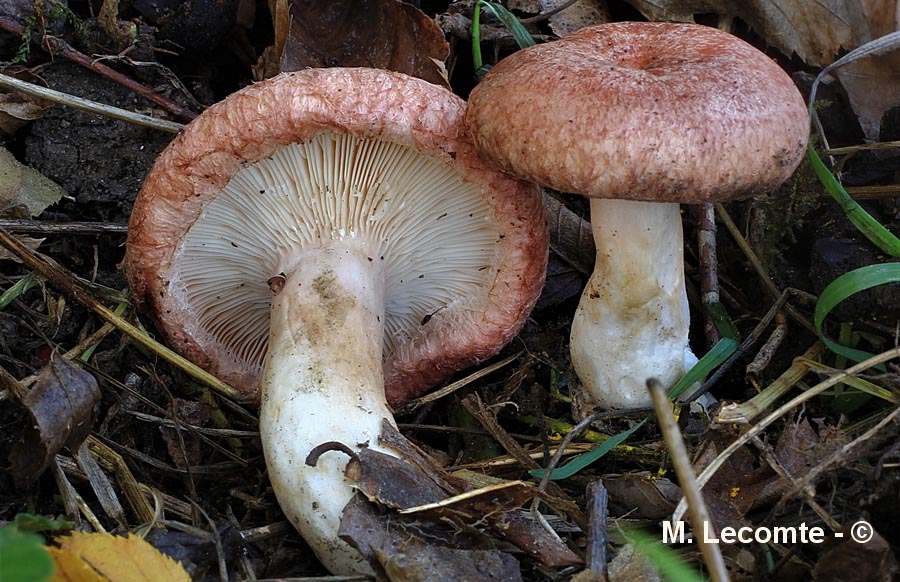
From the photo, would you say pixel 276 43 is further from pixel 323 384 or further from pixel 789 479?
pixel 789 479

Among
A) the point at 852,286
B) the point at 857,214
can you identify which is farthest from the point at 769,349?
the point at 857,214

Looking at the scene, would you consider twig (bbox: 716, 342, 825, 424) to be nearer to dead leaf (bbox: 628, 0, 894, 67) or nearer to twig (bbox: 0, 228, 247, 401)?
dead leaf (bbox: 628, 0, 894, 67)

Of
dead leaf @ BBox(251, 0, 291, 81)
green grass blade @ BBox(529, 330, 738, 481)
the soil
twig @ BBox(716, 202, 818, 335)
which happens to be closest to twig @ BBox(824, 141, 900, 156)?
the soil

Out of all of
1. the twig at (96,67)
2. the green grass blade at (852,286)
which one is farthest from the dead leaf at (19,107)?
the green grass blade at (852,286)

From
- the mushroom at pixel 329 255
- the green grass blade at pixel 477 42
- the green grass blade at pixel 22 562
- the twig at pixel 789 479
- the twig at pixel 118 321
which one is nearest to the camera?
the green grass blade at pixel 22 562

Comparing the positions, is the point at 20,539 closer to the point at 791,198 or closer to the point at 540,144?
the point at 540,144

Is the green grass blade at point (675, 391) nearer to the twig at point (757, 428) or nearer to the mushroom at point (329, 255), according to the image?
the twig at point (757, 428)
